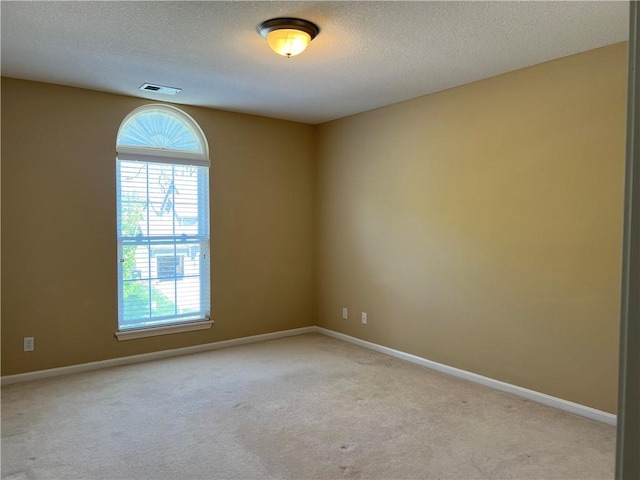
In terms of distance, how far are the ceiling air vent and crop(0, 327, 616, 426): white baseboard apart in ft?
7.86

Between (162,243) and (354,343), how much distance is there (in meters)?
2.23

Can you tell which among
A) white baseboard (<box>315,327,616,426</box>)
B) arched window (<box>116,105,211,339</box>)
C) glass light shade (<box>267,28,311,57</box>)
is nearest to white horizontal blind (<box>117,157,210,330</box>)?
arched window (<box>116,105,211,339</box>)

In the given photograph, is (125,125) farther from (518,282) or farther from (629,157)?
(629,157)

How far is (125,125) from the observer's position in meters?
4.32

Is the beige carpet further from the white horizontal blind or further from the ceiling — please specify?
the ceiling

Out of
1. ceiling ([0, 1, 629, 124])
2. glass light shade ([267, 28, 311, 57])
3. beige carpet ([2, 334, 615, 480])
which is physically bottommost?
beige carpet ([2, 334, 615, 480])

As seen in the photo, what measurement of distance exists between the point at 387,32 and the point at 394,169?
1.84 metres

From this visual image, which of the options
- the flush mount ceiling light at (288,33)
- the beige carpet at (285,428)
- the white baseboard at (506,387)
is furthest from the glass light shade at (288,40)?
the white baseboard at (506,387)

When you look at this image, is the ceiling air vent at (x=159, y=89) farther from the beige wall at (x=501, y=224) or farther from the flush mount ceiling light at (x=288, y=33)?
the beige wall at (x=501, y=224)

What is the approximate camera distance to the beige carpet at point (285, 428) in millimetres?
2475

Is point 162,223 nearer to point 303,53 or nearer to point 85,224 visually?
point 85,224

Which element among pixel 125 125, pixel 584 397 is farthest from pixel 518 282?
pixel 125 125

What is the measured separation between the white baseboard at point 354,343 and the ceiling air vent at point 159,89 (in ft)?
7.86

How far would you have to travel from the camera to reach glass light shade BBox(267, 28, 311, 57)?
2.65 meters
